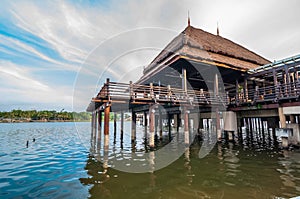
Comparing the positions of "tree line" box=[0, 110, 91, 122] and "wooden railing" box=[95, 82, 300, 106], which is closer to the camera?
"wooden railing" box=[95, 82, 300, 106]

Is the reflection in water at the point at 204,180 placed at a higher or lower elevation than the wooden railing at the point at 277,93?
lower

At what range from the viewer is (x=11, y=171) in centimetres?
714

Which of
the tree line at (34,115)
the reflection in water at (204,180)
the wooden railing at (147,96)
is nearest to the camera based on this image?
the reflection in water at (204,180)

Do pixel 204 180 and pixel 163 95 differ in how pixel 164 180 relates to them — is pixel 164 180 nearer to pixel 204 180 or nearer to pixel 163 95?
pixel 204 180

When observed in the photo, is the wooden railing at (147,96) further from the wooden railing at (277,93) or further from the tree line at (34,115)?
the tree line at (34,115)

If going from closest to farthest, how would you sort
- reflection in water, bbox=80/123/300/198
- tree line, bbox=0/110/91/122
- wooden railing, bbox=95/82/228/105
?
reflection in water, bbox=80/123/300/198 → wooden railing, bbox=95/82/228/105 → tree line, bbox=0/110/91/122

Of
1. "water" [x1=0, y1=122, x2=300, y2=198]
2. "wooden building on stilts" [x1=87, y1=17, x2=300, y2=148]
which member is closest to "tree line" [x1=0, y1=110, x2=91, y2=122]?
"wooden building on stilts" [x1=87, y1=17, x2=300, y2=148]

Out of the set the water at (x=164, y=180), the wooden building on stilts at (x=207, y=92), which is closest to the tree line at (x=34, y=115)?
the wooden building on stilts at (x=207, y=92)

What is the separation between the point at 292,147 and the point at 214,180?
7.32m

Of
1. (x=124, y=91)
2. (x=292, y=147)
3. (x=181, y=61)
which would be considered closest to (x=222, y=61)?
(x=181, y=61)

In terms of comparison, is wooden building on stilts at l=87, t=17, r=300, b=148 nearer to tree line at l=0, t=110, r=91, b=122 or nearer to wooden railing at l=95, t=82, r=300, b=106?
wooden railing at l=95, t=82, r=300, b=106

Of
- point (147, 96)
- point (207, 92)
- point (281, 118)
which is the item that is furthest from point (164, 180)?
point (207, 92)

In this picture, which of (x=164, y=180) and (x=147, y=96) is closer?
(x=164, y=180)

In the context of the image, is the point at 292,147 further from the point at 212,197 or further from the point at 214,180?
the point at 212,197
